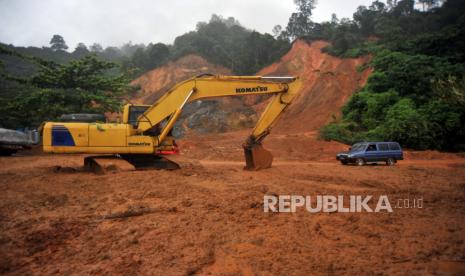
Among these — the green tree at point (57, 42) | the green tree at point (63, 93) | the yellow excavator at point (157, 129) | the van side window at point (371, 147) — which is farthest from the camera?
the green tree at point (57, 42)

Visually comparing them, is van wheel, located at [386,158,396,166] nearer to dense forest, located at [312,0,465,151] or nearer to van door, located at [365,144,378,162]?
van door, located at [365,144,378,162]

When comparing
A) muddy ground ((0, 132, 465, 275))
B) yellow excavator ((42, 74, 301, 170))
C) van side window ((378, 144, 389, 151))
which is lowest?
muddy ground ((0, 132, 465, 275))

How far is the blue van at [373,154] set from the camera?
16734 millimetres

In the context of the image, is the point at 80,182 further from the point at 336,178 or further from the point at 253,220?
the point at 336,178

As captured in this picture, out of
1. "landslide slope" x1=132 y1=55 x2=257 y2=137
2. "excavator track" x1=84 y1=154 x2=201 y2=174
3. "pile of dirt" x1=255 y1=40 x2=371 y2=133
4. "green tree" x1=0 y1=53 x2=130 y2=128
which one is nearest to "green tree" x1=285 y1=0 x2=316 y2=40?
"pile of dirt" x1=255 y1=40 x2=371 y2=133

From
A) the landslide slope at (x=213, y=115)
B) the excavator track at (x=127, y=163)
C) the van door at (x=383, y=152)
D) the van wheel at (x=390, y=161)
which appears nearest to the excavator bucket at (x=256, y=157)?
the excavator track at (x=127, y=163)

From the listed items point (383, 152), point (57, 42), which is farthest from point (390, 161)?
point (57, 42)

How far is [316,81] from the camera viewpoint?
41.6 m

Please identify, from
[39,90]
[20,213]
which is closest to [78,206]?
[20,213]

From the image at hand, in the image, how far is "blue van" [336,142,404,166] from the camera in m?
16.7

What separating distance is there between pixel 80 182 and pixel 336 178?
7.77 metres

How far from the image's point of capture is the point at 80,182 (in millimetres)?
9734

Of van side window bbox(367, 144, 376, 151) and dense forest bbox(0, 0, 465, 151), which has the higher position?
dense forest bbox(0, 0, 465, 151)

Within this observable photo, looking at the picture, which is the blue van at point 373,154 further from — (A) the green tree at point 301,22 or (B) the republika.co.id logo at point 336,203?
(A) the green tree at point 301,22
